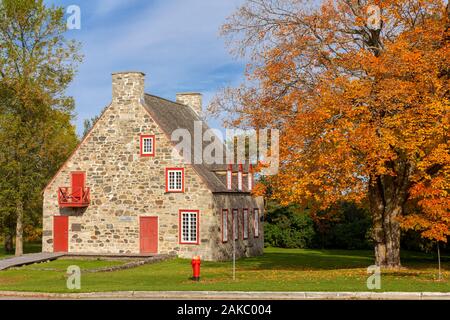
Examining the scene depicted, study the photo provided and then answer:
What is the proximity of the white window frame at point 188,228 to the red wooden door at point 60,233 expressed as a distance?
22.9 ft

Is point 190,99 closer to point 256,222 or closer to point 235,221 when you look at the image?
point 256,222

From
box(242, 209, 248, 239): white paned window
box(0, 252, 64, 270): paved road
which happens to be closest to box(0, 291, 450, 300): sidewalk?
box(0, 252, 64, 270): paved road

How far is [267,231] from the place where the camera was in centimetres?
5788

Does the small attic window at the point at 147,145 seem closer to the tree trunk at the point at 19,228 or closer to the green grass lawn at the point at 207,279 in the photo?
the green grass lawn at the point at 207,279

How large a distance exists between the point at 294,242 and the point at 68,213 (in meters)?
24.1

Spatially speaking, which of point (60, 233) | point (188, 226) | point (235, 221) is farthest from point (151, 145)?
point (60, 233)

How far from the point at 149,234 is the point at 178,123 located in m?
7.53

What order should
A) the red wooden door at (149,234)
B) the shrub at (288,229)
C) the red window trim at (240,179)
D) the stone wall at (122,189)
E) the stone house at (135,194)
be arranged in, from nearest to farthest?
the stone house at (135,194), the stone wall at (122,189), the red wooden door at (149,234), the red window trim at (240,179), the shrub at (288,229)

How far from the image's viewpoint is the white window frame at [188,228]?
3650 centimetres

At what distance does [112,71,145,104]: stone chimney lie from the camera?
3806 cm

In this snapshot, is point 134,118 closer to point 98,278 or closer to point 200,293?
A: point 98,278

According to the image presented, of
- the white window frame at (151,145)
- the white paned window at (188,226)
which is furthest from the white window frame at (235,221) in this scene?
the white window frame at (151,145)

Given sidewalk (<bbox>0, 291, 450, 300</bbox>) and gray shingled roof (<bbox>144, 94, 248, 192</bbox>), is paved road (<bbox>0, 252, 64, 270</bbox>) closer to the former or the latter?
gray shingled roof (<bbox>144, 94, 248, 192</bbox>)

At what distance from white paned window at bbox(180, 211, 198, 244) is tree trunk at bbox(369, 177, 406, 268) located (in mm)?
11305
